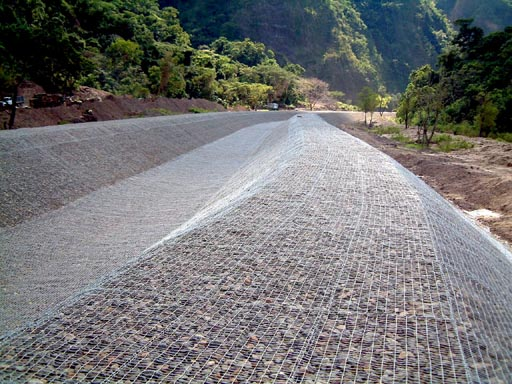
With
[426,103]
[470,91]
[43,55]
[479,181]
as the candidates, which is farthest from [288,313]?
[470,91]

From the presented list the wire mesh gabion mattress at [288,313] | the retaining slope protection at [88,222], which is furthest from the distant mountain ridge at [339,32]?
the wire mesh gabion mattress at [288,313]

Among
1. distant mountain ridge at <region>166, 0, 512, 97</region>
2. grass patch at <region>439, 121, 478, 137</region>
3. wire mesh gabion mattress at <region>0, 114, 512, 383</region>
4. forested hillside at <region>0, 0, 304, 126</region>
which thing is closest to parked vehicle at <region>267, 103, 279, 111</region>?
forested hillside at <region>0, 0, 304, 126</region>

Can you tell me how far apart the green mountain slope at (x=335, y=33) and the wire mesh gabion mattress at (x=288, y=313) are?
63.9 meters

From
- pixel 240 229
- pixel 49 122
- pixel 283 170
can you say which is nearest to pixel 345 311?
pixel 240 229

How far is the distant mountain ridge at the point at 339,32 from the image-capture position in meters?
69.1

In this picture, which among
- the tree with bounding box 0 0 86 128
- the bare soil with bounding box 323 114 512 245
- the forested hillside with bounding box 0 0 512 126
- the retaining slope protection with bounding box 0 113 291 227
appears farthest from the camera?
the forested hillside with bounding box 0 0 512 126

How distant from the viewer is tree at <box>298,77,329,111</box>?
193 feet

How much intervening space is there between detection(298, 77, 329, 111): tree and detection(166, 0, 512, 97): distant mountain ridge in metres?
8.06

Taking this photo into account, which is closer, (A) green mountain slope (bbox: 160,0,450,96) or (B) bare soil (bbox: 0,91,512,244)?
(B) bare soil (bbox: 0,91,512,244)

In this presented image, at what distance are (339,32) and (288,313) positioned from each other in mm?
79444

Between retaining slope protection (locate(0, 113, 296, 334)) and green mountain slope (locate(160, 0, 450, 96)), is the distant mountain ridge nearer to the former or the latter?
green mountain slope (locate(160, 0, 450, 96))

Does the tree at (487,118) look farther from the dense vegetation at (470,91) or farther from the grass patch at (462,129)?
the grass patch at (462,129)

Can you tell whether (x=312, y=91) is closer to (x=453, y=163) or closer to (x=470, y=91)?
(x=470, y=91)

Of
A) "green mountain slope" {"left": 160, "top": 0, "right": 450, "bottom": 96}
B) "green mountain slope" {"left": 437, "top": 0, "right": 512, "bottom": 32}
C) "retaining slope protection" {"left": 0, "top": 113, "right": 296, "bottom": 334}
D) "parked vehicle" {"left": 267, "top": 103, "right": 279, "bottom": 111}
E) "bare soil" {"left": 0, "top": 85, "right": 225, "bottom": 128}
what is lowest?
"retaining slope protection" {"left": 0, "top": 113, "right": 296, "bottom": 334}
